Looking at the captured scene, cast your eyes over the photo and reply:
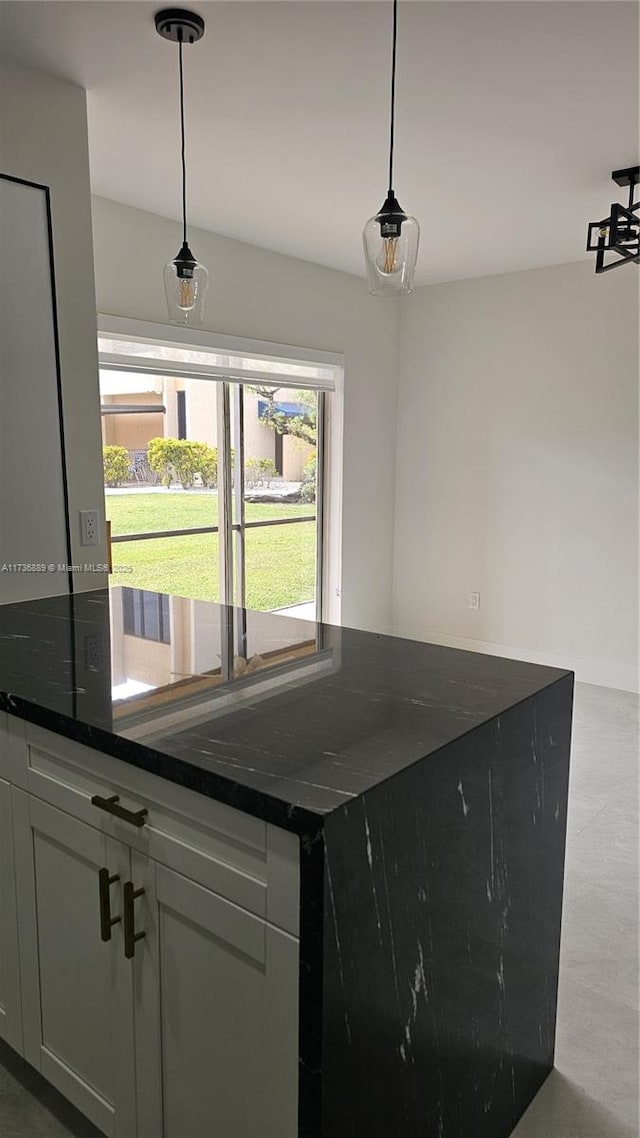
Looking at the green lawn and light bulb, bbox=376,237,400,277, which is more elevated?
light bulb, bbox=376,237,400,277

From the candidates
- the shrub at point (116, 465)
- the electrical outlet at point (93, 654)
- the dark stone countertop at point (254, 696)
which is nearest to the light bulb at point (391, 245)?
the dark stone countertop at point (254, 696)

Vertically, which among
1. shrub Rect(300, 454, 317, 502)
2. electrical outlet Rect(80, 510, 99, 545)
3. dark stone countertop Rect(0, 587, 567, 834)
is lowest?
dark stone countertop Rect(0, 587, 567, 834)

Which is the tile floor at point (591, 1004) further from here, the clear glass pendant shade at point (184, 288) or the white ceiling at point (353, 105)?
the white ceiling at point (353, 105)

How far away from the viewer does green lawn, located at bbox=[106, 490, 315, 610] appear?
14.2ft

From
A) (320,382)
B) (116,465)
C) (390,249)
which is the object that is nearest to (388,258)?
(390,249)

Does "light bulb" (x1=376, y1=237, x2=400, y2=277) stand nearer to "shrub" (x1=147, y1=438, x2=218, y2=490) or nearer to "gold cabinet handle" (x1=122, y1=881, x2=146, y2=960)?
"gold cabinet handle" (x1=122, y1=881, x2=146, y2=960)

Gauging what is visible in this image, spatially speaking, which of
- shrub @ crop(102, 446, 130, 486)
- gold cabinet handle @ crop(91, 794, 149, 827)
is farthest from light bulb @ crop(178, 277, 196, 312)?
shrub @ crop(102, 446, 130, 486)

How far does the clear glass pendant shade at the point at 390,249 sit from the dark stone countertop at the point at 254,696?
0.89 metres

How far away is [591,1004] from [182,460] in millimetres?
3331

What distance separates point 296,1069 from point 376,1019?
14 centimetres

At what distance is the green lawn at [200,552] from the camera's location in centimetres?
434

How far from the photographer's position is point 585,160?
123 inches

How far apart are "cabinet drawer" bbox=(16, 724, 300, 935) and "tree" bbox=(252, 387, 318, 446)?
365 cm

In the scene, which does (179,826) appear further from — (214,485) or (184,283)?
(214,485)
